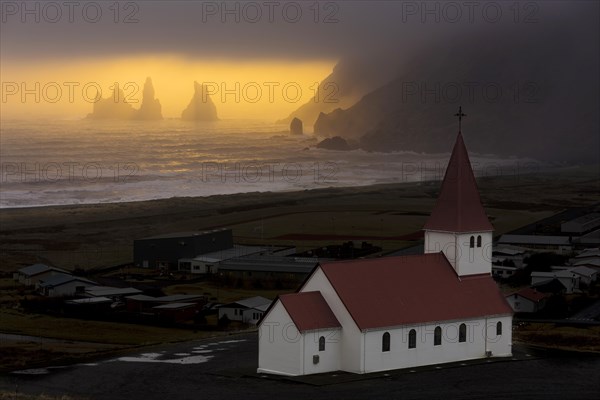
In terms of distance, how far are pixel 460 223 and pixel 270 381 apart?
32.3 feet

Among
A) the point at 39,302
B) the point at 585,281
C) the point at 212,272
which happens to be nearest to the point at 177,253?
the point at 212,272

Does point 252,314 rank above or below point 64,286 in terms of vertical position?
below

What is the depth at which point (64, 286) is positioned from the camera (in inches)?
2532

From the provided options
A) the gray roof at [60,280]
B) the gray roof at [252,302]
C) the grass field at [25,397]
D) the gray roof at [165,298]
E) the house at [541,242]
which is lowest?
the grass field at [25,397]

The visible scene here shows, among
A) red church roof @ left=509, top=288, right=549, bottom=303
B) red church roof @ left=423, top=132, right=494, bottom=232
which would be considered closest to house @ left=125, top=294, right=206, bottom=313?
red church roof @ left=509, top=288, right=549, bottom=303

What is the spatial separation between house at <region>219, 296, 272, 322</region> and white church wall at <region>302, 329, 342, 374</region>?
13.5m

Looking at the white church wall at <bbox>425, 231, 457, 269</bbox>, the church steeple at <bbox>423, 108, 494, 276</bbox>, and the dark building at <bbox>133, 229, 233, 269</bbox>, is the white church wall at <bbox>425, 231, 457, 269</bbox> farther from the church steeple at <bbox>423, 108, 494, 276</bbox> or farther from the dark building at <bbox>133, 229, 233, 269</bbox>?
the dark building at <bbox>133, 229, 233, 269</bbox>

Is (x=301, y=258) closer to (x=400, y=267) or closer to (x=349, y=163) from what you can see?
(x=400, y=267)

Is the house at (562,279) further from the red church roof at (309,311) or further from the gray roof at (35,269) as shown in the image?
the gray roof at (35,269)

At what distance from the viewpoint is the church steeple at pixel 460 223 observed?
46.5m

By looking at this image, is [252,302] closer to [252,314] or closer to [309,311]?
[252,314]

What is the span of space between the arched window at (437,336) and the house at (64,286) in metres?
24.8

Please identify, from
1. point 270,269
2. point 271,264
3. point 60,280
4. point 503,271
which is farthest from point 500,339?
point 60,280

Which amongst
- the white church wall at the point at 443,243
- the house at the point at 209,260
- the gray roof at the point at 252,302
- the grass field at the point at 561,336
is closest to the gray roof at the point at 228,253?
the house at the point at 209,260
